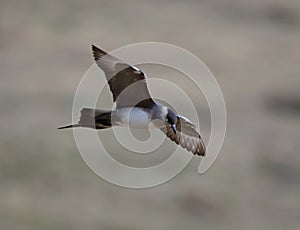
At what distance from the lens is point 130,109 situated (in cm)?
231

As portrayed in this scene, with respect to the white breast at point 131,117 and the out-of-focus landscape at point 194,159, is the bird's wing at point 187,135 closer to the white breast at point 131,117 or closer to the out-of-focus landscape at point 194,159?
the white breast at point 131,117

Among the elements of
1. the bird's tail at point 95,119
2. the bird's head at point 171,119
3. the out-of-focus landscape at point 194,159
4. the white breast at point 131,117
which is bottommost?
the bird's tail at point 95,119

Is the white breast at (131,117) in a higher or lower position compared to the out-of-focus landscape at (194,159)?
lower

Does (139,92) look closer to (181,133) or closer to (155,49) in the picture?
(181,133)

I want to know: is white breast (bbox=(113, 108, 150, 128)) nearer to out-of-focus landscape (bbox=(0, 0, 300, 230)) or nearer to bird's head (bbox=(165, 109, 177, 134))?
bird's head (bbox=(165, 109, 177, 134))

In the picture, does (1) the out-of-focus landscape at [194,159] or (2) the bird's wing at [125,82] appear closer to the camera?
(2) the bird's wing at [125,82]

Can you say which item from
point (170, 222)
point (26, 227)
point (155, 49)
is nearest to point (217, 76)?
point (155, 49)

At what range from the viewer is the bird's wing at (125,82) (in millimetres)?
2285

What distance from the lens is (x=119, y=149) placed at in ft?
23.8

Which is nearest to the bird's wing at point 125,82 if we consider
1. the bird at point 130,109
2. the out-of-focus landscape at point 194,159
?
the bird at point 130,109

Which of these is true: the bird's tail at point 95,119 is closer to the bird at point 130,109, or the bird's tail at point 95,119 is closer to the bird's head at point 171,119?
the bird at point 130,109

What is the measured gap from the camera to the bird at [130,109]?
89.7 inches

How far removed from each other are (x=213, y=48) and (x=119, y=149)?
290 centimetres

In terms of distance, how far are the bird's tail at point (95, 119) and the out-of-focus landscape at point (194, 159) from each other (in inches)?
201
